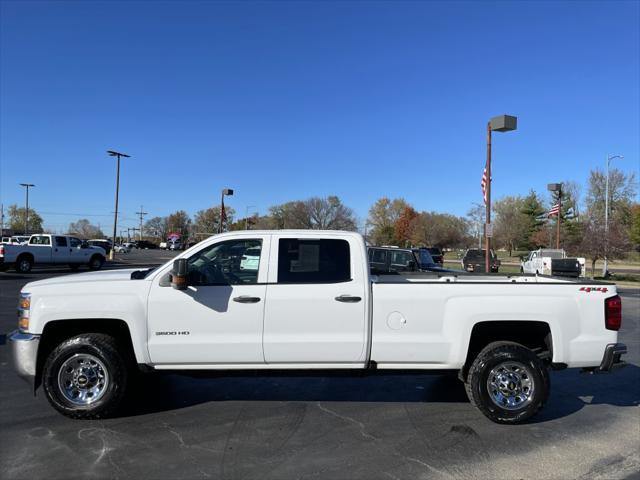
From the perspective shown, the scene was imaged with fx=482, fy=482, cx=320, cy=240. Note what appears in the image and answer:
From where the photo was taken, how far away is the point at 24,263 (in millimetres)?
22578

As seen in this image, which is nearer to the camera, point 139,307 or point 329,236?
point 139,307

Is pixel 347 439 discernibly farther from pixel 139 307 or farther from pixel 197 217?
pixel 197 217

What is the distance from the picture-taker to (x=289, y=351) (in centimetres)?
479

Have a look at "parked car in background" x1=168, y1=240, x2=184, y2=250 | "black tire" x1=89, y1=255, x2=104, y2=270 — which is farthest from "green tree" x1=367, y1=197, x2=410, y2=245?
"black tire" x1=89, y1=255, x2=104, y2=270

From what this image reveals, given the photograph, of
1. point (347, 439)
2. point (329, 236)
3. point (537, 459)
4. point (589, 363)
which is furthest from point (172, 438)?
point (589, 363)

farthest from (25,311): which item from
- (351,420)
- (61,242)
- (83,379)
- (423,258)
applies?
(61,242)

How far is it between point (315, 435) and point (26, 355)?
2.90 m

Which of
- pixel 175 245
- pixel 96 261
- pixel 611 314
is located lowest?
pixel 96 261

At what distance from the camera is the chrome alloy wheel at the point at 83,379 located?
15.5ft

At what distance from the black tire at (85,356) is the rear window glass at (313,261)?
1.80m

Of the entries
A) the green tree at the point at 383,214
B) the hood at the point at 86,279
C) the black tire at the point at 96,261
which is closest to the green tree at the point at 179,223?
the green tree at the point at 383,214

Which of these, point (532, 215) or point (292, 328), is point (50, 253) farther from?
point (532, 215)

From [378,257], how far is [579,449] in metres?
14.2

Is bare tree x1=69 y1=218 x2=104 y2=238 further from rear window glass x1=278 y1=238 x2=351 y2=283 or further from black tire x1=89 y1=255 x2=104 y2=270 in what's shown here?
rear window glass x1=278 y1=238 x2=351 y2=283
